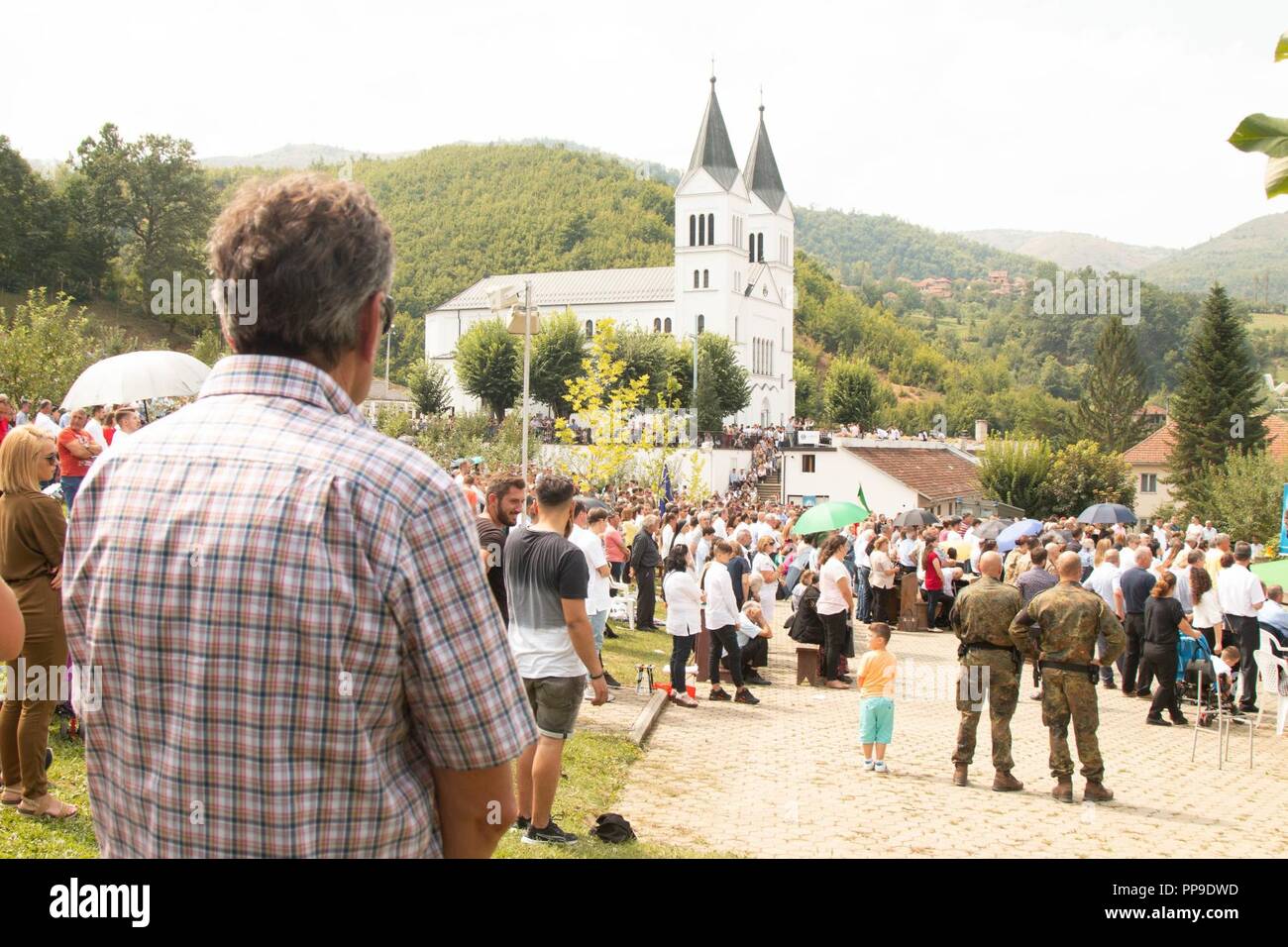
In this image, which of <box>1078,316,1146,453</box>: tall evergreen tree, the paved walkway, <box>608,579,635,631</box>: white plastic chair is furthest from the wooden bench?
<box>1078,316,1146,453</box>: tall evergreen tree

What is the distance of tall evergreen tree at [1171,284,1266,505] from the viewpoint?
6238 cm

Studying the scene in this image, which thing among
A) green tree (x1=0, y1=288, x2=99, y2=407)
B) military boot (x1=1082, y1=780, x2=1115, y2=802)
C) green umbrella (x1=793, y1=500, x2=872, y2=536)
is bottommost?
military boot (x1=1082, y1=780, x2=1115, y2=802)

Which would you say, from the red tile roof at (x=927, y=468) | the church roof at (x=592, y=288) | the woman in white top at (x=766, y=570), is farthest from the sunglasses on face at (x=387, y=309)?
the church roof at (x=592, y=288)

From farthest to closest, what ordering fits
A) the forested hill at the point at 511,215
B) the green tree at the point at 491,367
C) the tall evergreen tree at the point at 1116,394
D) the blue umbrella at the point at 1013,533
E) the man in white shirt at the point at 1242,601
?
the forested hill at the point at 511,215, the tall evergreen tree at the point at 1116,394, the green tree at the point at 491,367, the blue umbrella at the point at 1013,533, the man in white shirt at the point at 1242,601

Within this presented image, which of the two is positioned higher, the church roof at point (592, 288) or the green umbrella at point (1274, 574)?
the church roof at point (592, 288)

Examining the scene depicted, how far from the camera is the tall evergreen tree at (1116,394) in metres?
85.6

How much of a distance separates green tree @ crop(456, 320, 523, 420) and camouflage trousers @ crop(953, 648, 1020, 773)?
62.6 m

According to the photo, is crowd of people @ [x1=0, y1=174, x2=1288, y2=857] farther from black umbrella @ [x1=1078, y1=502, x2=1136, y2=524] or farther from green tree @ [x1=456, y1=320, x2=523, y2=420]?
green tree @ [x1=456, y1=320, x2=523, y2=420]

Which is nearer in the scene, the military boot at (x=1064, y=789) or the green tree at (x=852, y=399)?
the military boot at (x=1064, y=789)

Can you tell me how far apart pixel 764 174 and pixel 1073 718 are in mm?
97816

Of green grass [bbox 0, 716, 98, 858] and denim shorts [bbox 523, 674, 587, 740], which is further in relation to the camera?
denim shorts [bbox 523, 674, 587, 740]

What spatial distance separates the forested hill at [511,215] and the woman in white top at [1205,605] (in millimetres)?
116027

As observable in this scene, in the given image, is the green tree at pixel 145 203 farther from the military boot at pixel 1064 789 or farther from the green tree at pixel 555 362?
the military boot at pixel 1064 789

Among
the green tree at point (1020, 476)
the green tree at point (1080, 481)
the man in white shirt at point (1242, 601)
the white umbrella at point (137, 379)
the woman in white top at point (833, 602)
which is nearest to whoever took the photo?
the white umbrella at point (137, 379)
